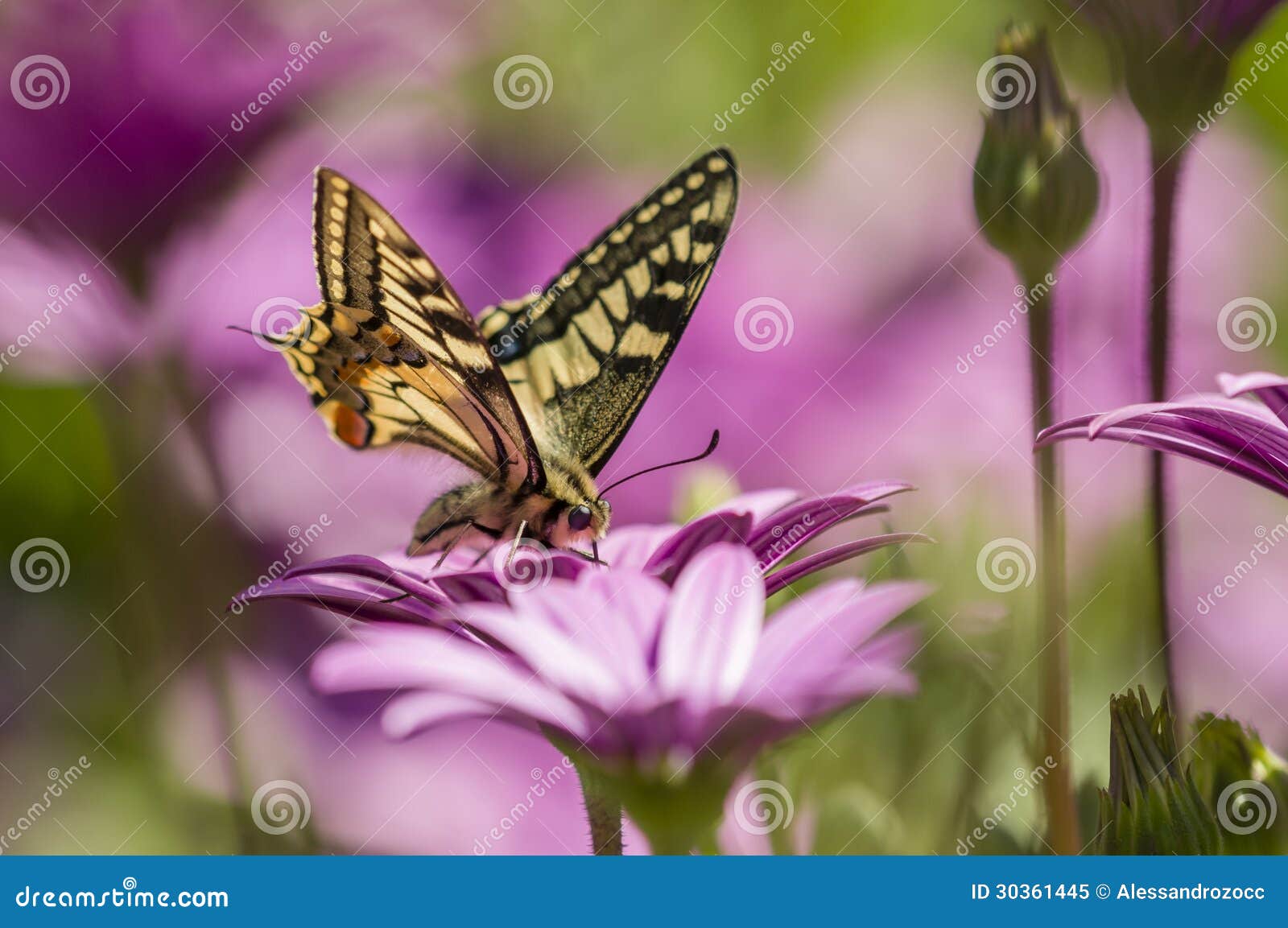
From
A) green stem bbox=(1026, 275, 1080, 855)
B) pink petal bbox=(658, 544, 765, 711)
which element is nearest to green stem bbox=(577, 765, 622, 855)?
pink petal bbox=(658, 544, 765, 711)

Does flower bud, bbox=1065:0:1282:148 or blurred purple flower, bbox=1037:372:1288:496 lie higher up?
flower bud, bbox=1065:0:1282:148

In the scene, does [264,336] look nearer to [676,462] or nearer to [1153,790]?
[676,462]

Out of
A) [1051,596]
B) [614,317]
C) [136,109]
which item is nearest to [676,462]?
[614,317]

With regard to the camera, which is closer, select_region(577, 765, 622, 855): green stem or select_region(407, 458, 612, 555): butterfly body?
select_region(577, 765, 622, 855): green stem

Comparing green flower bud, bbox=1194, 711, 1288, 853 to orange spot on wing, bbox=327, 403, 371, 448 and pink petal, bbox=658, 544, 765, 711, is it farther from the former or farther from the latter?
orange spot on wing, bbox=327, 403, 371, 448

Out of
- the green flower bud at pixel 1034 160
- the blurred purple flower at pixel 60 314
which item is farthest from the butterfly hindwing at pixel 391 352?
the green flower bud at pixel 1034 160

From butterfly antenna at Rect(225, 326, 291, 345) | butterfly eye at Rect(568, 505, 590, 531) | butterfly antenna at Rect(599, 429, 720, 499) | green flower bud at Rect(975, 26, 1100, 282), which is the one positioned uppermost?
green flower bud at Rect(975, 26, 1100, 282)
